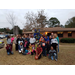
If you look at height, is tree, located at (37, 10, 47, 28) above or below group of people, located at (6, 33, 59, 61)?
above

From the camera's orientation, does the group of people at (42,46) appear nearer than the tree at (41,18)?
Yes

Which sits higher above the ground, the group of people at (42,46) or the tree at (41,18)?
the tree at (41,18)

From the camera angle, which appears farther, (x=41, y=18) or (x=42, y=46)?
(x=41, y=18)

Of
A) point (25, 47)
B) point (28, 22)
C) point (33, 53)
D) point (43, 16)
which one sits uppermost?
point (43, 16)

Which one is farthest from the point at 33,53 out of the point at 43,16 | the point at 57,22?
the point at 57,22

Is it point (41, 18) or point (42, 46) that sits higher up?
point (41, 18)

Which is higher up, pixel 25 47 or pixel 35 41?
pixel 35 41

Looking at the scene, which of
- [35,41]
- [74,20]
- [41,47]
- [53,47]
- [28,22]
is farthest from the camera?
[74,20]

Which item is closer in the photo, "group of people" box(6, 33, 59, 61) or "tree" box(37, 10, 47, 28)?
"group of people" box(6, 33, 59, 61)

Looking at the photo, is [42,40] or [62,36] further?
[62,36]

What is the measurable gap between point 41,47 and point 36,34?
2029 millimetres

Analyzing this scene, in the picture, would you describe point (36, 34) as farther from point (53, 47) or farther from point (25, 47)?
point (53, 47)

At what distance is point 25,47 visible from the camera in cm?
Result: 649

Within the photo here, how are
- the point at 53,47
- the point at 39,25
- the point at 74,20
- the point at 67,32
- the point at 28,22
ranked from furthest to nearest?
the point at 74,20, the point at 28,22, the point at 39,25, the point at 67,32, the point at 53,47
